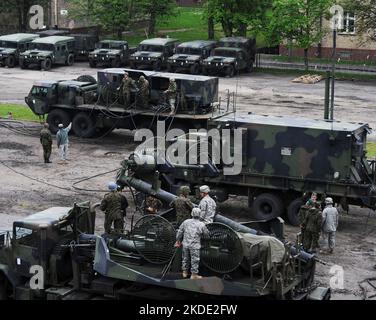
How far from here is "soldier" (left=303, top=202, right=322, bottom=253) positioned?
56.7 ft

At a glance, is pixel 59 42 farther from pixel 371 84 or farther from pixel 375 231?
pixel 375 231

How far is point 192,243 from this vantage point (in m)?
12.5

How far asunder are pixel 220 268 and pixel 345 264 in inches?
204

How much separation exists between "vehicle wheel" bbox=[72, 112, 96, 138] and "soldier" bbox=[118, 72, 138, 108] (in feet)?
5.13

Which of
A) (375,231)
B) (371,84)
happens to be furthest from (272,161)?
(371,84)

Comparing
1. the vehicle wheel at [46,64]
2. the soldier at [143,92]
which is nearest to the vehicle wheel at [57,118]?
the soldier at [143,92]

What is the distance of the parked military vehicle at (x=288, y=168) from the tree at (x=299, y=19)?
25049 millimetres

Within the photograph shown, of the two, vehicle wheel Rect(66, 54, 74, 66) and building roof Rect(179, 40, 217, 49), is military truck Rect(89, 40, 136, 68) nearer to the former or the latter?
vehicle wheel Rect(66, 54, 74, 66)

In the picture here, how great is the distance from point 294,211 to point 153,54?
25739 millimetres

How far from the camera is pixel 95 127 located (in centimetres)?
2862

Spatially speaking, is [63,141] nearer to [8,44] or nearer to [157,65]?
[157,65]

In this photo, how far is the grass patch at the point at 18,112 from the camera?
3197cm

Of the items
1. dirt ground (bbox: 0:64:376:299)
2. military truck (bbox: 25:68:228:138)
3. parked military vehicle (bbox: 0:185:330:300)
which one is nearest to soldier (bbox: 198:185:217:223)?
parked military vehicle (bbox: 0:185:330:300)

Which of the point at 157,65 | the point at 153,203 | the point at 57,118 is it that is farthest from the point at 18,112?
the point at 153,203
